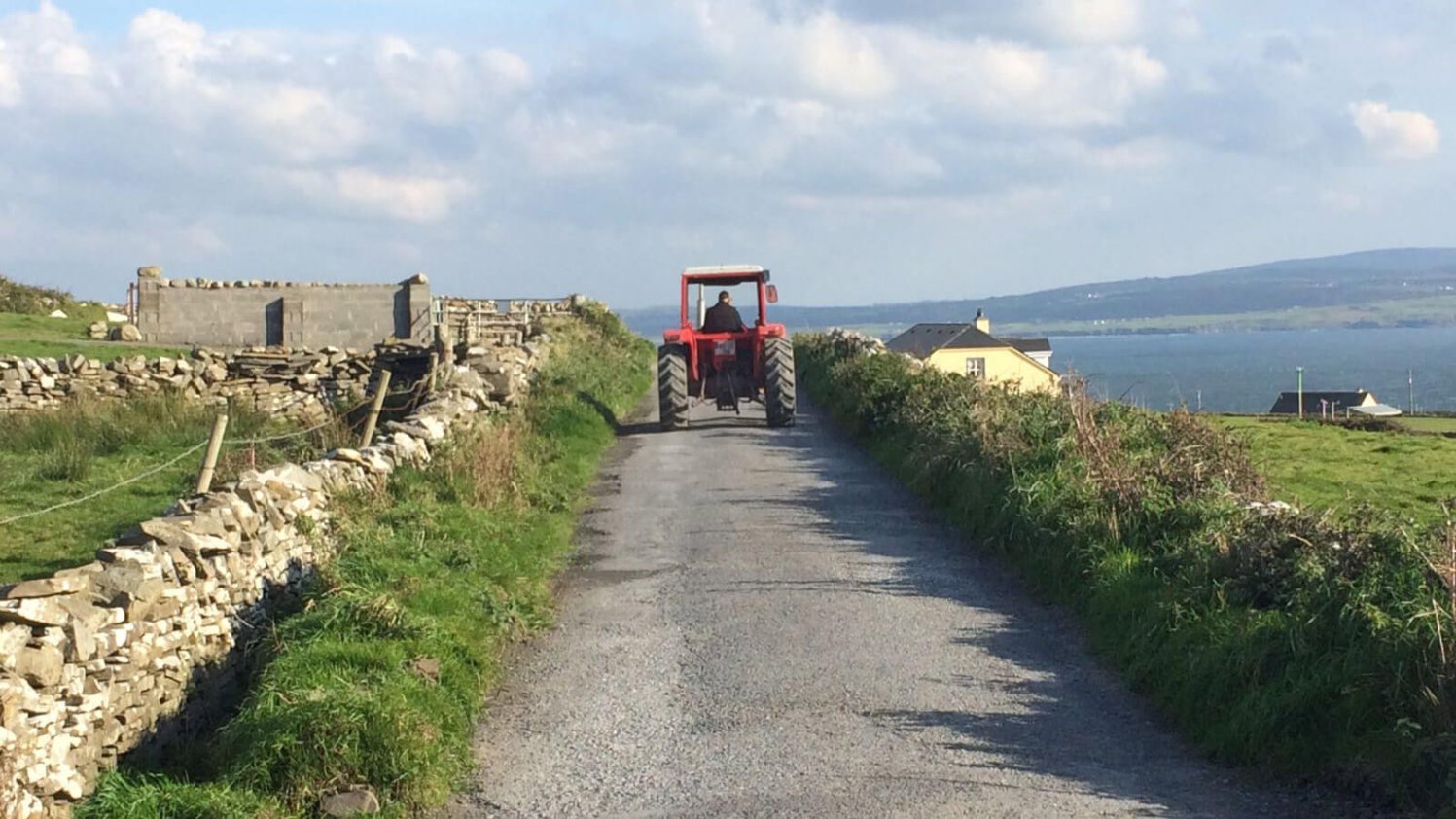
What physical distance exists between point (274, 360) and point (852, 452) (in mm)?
10196

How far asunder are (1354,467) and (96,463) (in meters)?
15.0

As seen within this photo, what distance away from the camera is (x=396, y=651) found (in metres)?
8.44

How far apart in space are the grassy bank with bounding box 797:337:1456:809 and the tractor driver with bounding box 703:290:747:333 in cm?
844

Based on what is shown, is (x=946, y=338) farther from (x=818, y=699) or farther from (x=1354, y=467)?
Answer: (x=818, y=699)

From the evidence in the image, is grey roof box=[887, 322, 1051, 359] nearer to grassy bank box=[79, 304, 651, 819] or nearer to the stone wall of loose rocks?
grassy bank box=[79, 304, 651, 819]

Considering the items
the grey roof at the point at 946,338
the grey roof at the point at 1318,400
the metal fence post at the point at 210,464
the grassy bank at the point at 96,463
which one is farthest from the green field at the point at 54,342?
the grey roof at the point at 1318,400

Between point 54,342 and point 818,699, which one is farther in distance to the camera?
point 54,342

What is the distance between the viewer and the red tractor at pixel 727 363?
2183 centimetres

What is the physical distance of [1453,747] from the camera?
→ 20.7ft

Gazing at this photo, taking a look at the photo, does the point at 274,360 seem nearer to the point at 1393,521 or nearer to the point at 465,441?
the point at 465,441

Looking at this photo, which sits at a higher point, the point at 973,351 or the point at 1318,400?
the point at 973,351

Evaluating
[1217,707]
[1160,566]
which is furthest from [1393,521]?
[1217,707]

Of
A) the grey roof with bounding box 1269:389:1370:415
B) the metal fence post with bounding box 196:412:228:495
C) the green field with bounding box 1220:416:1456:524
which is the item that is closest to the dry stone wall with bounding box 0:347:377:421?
the metal fence post with bounding box 196:412:228:495

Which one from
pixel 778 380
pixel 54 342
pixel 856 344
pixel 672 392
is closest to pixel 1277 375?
pixel 856 344
